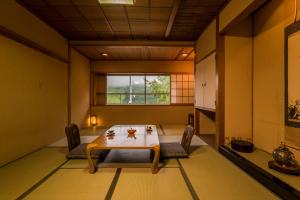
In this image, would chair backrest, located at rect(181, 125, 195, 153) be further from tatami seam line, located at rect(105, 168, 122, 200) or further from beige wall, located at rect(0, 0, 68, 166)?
beige wall, located at rect(0, 0, 68, 166)

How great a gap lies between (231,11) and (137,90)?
5163mm

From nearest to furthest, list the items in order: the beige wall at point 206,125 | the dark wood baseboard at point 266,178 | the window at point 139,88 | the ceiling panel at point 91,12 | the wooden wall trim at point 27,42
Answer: the dark wood baseboard at point 266,178 < the wooden wall trim at point 27,42 < the ceiling panel at point 91,12 < the beige wall at point 206,125 < the window at point 139,88

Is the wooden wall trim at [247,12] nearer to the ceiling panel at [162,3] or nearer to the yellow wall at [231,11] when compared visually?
the yellow wall at [231,11]

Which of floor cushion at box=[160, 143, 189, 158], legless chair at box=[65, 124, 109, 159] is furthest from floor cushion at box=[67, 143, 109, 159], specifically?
floor cushion at box=[160, 143, 189, 158]

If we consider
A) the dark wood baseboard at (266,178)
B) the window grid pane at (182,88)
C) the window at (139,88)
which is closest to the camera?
the dark wood baseboard at (266,178)

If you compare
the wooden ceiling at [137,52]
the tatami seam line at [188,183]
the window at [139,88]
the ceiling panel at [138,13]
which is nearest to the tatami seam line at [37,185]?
the tatami seam line at [188,183]

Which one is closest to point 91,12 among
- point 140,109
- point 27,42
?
point 27,42

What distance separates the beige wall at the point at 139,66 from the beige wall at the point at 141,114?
4.65 feet

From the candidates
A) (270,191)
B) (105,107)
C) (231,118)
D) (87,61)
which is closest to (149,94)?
(105,107)

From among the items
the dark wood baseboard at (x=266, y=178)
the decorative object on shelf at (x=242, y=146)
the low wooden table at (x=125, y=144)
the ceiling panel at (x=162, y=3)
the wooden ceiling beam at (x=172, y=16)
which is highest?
the ceiling panel at (x=162, y=3)

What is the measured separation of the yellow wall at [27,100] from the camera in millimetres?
2928

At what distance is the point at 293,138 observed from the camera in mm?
2486

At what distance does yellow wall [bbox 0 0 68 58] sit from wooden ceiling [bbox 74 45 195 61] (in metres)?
1.17

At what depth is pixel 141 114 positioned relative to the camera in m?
7.46
